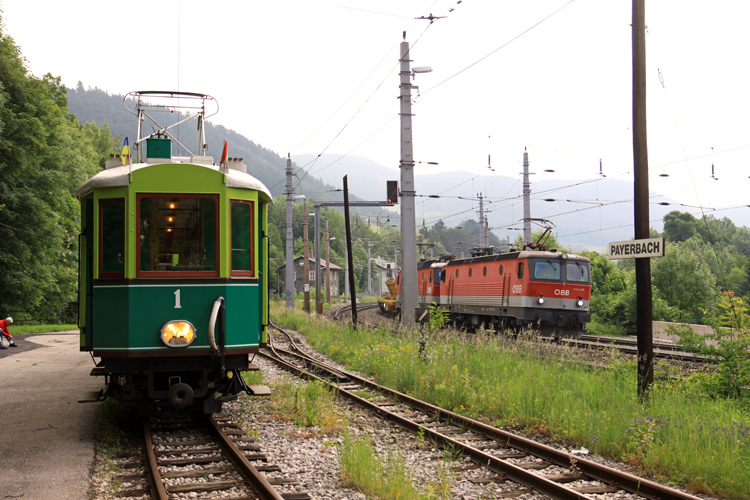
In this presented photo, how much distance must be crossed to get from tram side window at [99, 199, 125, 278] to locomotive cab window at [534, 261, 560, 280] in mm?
14239

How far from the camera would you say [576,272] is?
19.3m

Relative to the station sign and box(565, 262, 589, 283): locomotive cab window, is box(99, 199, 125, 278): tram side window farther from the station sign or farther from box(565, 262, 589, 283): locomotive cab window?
box(565, 262, 589, 283): locomotive cab window

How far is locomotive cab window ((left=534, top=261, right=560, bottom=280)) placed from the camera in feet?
61.3

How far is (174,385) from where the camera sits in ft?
23.0

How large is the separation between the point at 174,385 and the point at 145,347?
1.95 ft

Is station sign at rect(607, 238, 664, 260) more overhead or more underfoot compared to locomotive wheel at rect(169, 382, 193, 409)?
more overhead

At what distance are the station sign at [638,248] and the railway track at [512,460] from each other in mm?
3102

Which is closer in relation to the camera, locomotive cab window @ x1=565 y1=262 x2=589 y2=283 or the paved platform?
the paved platform

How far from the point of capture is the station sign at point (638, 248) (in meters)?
8.03

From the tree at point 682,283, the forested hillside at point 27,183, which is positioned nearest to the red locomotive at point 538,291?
the tree at point 682,283

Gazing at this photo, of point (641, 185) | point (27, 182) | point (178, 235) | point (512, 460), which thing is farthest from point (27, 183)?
point (512, 460)

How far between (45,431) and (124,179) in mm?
3641

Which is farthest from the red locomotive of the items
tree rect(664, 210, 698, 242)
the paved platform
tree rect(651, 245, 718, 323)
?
tree rect(664, 210, 698, 242)

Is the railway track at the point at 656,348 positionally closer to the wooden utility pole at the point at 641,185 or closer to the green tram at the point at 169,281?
the wooden utility pole at the point at 641,185
